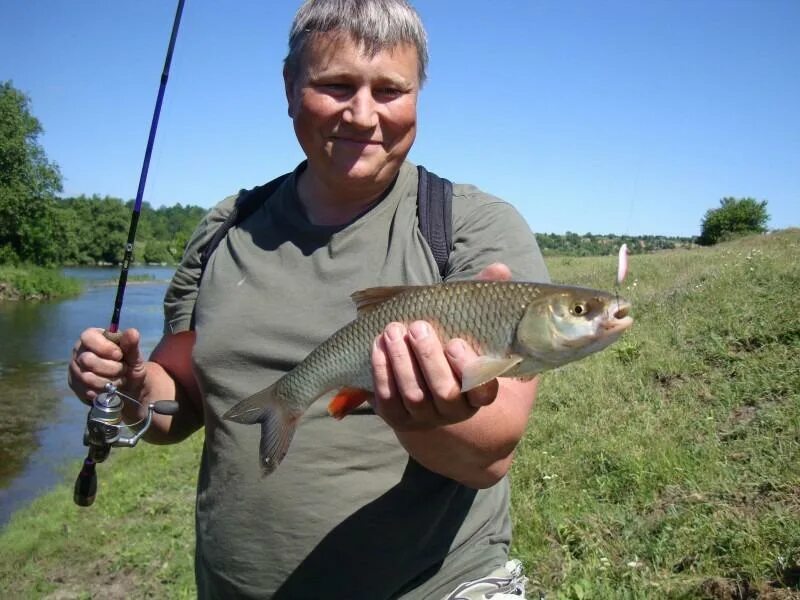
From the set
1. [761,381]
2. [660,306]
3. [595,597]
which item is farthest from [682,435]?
[660,306]

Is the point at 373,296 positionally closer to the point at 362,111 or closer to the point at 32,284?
the point at 362,111

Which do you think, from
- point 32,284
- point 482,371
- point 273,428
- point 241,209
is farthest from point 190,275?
point 32,284

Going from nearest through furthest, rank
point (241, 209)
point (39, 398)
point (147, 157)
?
1. point (241, 209)
2. point (147, 157)
3. point (39, 398)

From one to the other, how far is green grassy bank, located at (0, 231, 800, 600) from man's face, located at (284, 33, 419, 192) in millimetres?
2731

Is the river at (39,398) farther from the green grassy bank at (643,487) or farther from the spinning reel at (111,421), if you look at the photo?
the spinning reel at (111,421)

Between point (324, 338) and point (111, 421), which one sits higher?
point (324, 338)

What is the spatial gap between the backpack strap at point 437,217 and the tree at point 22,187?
57843 millimetres

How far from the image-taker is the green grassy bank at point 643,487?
3725 millimetres

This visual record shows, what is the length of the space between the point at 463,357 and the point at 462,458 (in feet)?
1.09

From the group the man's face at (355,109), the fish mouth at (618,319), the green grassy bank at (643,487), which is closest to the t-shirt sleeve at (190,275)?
the man's face at (355,109)

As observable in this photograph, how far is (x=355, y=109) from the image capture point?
224 centimetres

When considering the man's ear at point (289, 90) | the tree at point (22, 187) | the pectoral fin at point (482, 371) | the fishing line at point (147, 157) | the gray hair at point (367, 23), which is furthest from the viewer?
the tree at point (22, 187)

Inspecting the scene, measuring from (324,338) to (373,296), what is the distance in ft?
1.01

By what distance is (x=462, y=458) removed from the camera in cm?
192
